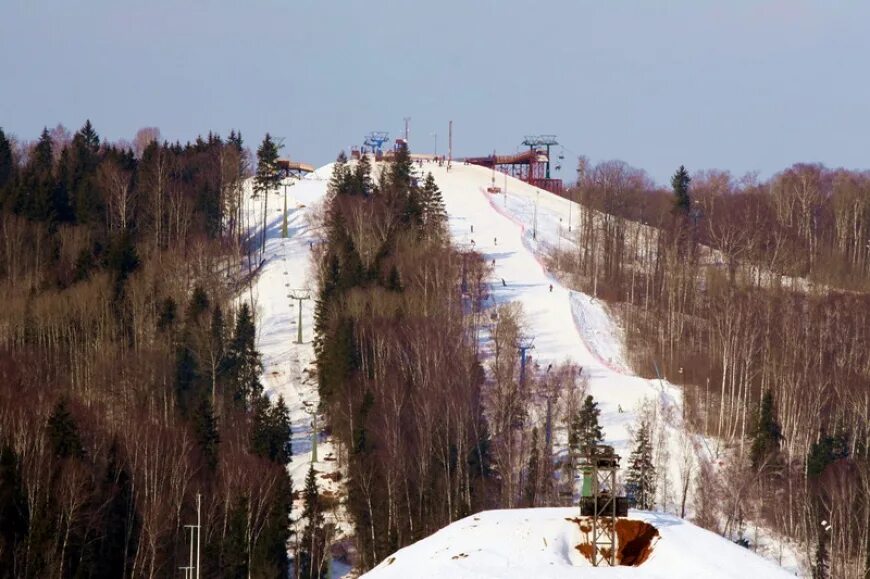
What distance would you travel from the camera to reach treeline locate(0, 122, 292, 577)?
190ft

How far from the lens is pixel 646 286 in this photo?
96000 mm

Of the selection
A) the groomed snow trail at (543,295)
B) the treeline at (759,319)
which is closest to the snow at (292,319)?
the groomed snow trail at (543,295)

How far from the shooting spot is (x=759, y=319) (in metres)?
82.0

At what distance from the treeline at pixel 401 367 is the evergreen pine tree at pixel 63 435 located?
1075cm

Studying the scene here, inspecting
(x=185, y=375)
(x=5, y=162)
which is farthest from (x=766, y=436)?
(x=5, y=162)

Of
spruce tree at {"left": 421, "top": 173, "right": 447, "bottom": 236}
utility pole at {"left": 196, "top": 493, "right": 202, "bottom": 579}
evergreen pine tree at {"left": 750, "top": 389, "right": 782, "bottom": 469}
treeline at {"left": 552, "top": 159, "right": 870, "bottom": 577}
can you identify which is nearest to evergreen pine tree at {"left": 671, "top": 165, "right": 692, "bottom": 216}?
treeline at {"left": 552, "top": 159, "right": 870, "bottom": 577}

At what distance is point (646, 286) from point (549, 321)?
37.6 ft

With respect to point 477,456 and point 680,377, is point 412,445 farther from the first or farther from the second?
point 680,377

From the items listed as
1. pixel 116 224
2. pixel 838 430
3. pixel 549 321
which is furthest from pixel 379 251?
pixel 838 430

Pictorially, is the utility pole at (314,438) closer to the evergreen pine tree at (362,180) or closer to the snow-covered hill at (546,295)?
the snow-covered hill at (546,295)

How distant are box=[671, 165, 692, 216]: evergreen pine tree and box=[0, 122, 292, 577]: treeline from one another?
27786mm

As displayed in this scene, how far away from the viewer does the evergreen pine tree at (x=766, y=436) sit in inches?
2729

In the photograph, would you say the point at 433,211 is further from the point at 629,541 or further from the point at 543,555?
the point at 543,555

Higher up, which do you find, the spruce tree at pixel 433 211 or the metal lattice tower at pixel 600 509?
the spruce tree at pixel 433 211
